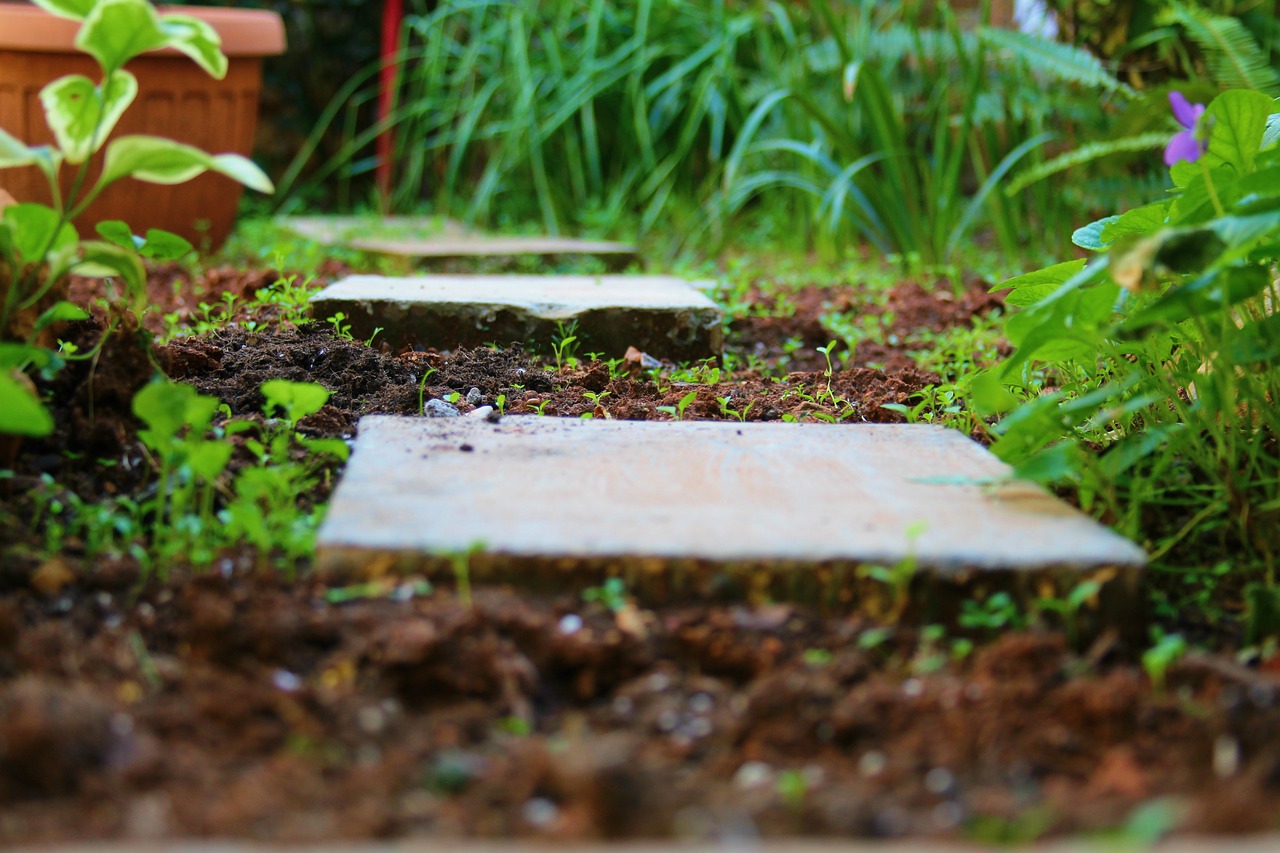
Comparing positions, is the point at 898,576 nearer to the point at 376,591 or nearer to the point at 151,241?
the point at 376,591

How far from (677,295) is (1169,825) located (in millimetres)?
1738

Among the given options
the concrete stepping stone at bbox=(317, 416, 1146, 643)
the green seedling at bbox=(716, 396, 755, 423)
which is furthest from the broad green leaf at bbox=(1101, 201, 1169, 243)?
the green seedling at bbox=(716, 396, 755, 423)

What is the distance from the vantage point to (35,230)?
1210 millimetres

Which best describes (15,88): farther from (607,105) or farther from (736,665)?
(736,665)

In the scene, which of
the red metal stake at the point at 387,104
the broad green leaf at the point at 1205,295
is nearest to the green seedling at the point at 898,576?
the broad green leaf at the point at 1205,295

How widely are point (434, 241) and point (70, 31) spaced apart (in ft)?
3.60

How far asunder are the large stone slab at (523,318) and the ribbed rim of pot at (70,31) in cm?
123

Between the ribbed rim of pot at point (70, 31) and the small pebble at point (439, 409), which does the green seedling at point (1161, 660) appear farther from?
the ribbed rim of pot at point (70, 31)

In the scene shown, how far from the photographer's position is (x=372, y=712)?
92 centimetres

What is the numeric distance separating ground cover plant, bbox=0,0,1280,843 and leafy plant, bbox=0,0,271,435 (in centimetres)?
7

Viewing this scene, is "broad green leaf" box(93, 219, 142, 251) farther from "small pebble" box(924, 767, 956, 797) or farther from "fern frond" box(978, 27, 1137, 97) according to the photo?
"fern frond" box(978, 27, 1137, 97)

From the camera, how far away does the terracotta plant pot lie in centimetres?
309

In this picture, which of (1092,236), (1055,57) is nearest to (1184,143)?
(1092,236)

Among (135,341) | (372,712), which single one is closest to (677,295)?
(135,341)
